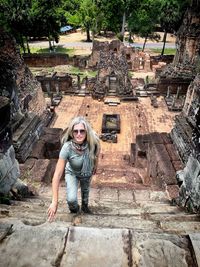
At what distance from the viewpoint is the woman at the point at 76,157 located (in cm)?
349

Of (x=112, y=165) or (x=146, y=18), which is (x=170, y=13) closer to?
(x=146, y=18)

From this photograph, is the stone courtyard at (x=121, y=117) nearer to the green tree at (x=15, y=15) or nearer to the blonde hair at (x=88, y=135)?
the blonde hair at (x=88, y=135)

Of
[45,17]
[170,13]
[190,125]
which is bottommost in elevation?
[45,17]

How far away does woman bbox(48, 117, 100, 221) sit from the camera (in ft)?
11.4

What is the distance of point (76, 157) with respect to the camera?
362 centimetres

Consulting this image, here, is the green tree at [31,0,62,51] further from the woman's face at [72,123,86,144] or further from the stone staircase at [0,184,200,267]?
the stone staircase at [0,184,200,267]

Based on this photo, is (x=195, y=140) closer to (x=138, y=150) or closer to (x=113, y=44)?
(x=138, y=150)

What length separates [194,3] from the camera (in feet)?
61.6

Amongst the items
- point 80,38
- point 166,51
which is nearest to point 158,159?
point 166,51

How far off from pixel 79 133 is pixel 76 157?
358mm

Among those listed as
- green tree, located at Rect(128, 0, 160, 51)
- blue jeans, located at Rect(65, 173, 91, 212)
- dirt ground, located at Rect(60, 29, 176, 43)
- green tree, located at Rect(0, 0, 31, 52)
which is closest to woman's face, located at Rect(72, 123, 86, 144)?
blue jeans, located at Rect(65, 173, 91, 212)

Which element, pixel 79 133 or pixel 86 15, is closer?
pixel 79 133

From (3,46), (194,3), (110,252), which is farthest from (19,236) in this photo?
(194,3)

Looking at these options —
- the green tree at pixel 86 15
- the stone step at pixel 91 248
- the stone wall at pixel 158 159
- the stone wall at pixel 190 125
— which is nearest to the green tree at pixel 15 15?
the green tree at pixel 86 15
